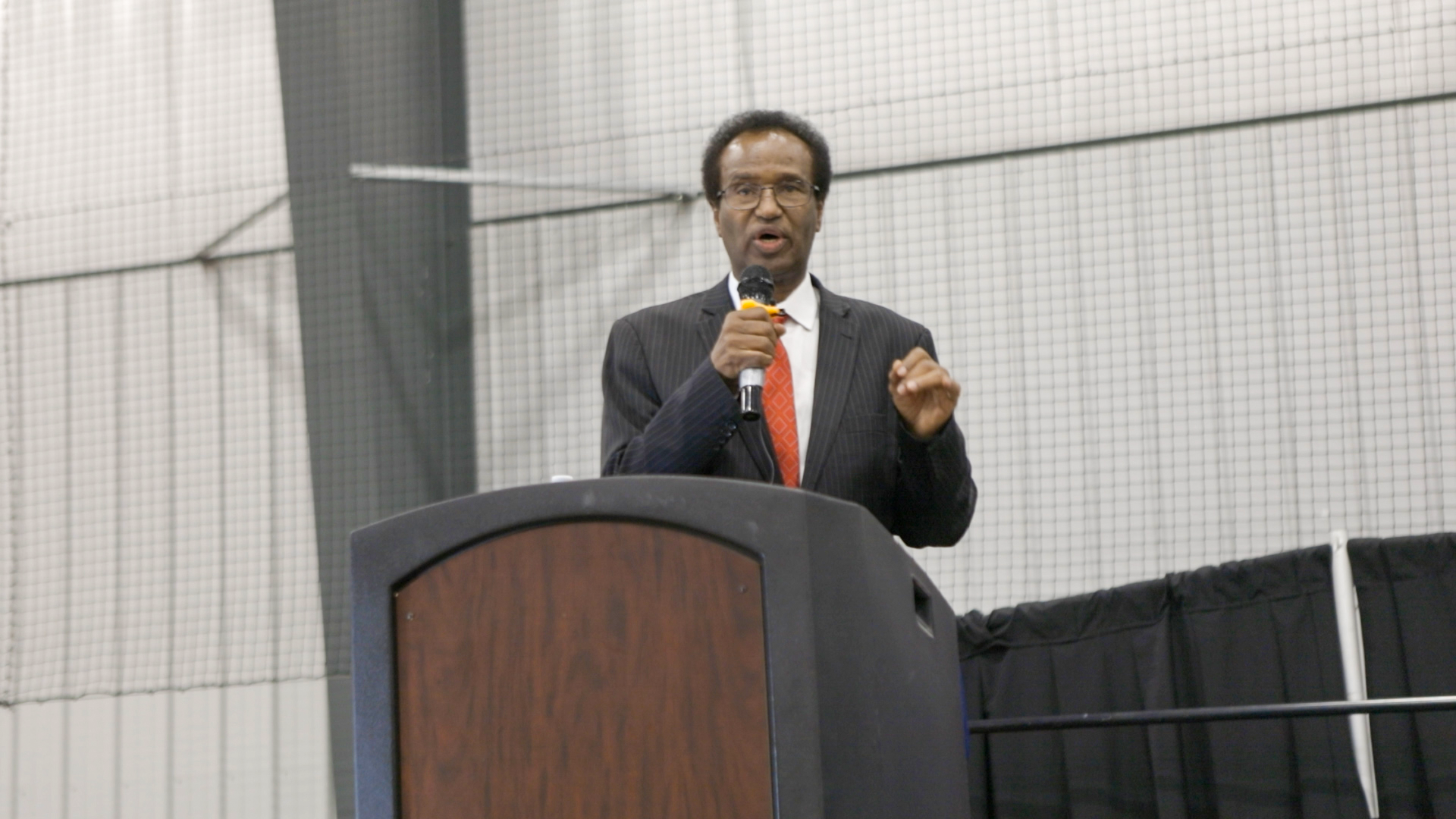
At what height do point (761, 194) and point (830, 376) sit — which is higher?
point (761, 194)

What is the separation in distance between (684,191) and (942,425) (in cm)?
269

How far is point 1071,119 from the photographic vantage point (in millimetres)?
3777

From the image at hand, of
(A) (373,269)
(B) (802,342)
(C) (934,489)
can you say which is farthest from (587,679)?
(A) (373,269)

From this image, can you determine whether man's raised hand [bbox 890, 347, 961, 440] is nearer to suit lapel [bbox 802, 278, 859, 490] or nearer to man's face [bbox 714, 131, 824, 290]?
suit lapel [bbox 802, 278, 859, 490]

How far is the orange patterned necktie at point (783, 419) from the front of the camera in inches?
64.4

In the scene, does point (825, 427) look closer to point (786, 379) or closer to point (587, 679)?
point (786, 379)

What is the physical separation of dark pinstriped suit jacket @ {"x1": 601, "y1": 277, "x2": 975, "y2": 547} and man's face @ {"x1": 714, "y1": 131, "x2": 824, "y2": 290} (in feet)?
0.17

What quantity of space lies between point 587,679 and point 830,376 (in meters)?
0.77

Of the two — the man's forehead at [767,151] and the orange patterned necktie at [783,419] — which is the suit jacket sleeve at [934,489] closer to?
the orange patterned necktie at [783,419]

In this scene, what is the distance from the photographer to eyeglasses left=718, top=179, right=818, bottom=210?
184cm

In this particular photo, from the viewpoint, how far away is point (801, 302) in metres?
1.82

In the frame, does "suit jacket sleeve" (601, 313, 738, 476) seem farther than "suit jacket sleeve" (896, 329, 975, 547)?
No

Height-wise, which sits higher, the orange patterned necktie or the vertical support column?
the vertical support column

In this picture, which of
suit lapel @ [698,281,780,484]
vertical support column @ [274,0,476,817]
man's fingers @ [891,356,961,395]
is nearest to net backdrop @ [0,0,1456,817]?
vertical support column @ [274,0,476,817]
